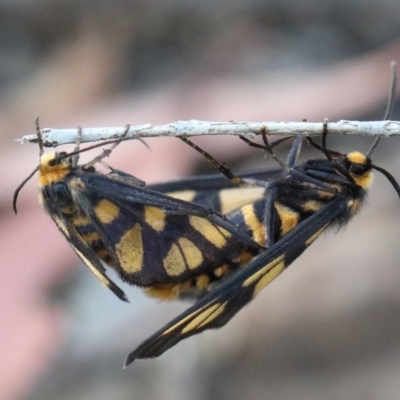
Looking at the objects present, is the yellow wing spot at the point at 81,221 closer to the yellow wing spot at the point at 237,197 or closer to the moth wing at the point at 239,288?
the moth wing at the point at 239,288

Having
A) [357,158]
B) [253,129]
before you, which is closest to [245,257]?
[357,158]

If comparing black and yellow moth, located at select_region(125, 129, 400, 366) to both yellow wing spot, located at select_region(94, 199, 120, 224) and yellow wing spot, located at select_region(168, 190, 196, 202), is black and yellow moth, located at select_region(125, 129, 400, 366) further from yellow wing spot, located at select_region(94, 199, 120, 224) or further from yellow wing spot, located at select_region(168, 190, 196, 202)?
yellow wing spot, located at select_region(94, 199, 120, 224)

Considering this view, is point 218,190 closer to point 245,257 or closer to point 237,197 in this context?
point 237,197

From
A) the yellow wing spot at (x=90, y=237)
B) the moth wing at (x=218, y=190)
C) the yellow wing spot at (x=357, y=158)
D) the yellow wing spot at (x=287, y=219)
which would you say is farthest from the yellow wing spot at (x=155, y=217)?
the yellow wing spot at (x=357, y=158)

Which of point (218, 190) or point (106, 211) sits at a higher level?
point (106, 211)

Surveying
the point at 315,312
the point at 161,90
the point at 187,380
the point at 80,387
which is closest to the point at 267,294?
the point at 315,312

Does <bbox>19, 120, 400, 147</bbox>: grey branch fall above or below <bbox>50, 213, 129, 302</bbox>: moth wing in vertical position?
above

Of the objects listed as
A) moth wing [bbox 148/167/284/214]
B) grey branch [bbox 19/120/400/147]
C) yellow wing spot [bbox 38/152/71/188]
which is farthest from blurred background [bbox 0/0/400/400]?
grey branch [bbox 19/120/400/147]
